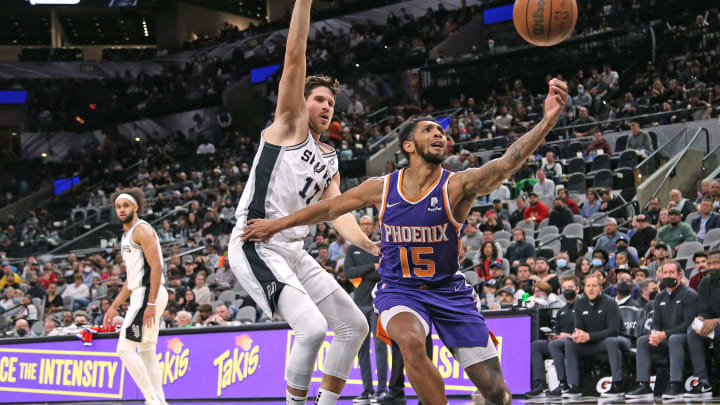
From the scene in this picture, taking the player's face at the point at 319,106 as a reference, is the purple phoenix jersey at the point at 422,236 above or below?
below

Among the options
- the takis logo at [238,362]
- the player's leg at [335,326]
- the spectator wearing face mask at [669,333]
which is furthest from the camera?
the takis logo at [238,362]

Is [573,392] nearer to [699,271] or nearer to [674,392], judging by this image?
[674,392]

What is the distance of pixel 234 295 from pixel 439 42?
17.7 metres

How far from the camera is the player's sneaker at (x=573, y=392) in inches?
380

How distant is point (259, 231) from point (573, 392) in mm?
5899

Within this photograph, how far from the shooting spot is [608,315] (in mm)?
9883

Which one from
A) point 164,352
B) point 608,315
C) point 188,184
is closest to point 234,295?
point 164,352

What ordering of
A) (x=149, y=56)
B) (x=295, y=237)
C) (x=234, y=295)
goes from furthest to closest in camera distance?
1. (x=149, y=56)
2. (x=234, y=295)
3. (x=295, y=237)

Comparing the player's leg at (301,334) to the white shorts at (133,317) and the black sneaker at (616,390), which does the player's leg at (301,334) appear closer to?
the white shorts at (133,317)

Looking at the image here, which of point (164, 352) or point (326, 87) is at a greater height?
point (326, 87)

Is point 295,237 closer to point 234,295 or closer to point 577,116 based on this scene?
point 234,295

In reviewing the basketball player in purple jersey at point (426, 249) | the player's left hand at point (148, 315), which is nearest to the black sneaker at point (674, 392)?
the basketball player in purple jersey at point (426, 249)

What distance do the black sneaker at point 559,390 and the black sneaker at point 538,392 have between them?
82 mm

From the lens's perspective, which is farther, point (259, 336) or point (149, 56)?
point (149, 56)
